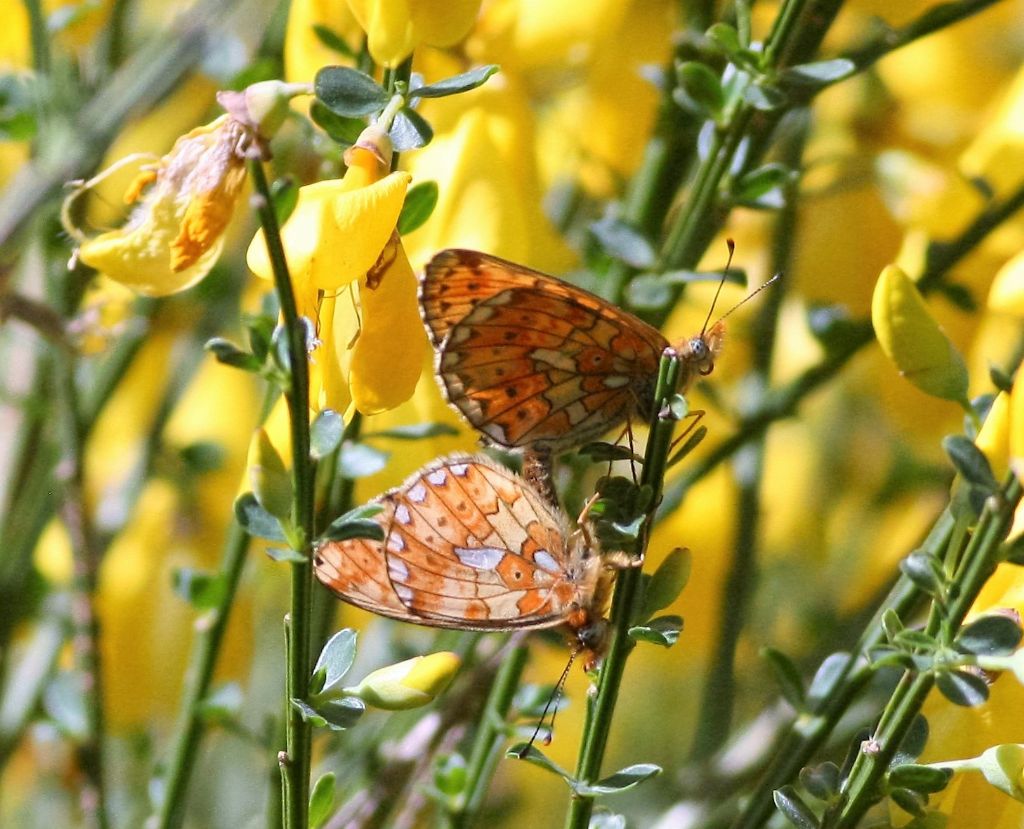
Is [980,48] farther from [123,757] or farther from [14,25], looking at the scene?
[123,757]

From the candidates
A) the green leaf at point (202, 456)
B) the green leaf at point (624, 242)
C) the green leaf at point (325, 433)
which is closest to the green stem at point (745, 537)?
the green leaf at point (624, 242)

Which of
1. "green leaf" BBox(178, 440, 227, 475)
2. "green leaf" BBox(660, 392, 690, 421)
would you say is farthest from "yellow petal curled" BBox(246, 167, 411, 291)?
"green leaf" BBox(178, 440, 227, 475)

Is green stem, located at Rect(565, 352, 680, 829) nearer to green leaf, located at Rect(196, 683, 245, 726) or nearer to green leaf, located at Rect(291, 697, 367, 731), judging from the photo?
green leaf, located at Rect(291, 697, 367, 731)

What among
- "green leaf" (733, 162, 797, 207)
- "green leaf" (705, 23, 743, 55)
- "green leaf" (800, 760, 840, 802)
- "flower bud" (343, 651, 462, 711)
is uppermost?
"green leaf" (705, 23, 743, 55)

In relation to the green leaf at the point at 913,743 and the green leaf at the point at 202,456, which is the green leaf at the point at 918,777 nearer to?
the green leaf at the point at 913,743

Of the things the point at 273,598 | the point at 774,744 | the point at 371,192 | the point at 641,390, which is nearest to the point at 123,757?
the point at 273,598

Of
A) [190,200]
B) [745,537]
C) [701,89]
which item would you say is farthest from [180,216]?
[745,537]
